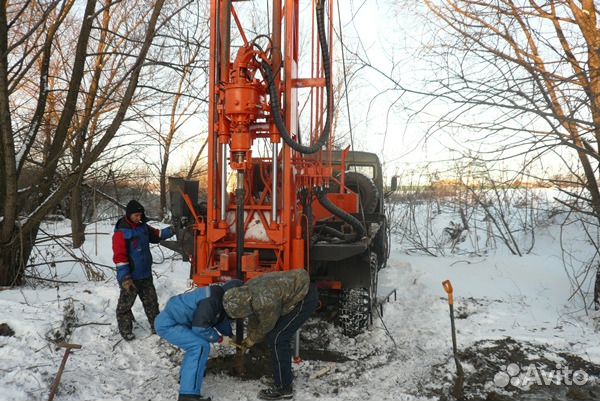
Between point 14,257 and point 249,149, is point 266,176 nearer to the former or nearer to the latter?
point 249,149

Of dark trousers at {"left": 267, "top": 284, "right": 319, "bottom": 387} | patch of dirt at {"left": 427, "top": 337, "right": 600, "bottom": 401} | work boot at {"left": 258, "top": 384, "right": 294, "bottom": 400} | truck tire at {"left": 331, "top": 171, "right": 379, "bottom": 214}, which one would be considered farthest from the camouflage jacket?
truck tire at {"left": 331, "top": 171, "right": 379, "bottom": 214}

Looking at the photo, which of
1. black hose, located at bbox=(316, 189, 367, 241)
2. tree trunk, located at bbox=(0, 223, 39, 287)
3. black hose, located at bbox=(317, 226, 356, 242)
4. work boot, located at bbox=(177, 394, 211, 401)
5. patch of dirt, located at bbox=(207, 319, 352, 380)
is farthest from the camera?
tree trunk, located at bbox=(0, 223, 39, 287)

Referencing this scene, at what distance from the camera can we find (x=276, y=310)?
149 inches

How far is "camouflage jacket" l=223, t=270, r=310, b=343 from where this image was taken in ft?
12.0

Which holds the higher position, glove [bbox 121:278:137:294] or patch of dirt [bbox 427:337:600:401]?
glove [bbox 121:278:137:294]

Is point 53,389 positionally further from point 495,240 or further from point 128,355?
point 495,240

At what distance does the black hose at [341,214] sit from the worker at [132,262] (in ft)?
6.09

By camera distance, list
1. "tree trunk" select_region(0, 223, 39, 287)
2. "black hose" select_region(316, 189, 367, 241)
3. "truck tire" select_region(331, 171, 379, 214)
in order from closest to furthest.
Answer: "black hose" select_region(316, 189, 367, 241) < "tree trunk" select_region(0, 223, 39, 287) < "truck tire" select_region(331, 171, 379, 214)

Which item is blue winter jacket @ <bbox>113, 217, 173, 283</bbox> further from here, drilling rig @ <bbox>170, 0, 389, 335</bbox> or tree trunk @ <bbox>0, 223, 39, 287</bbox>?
tree trunk @ <bbox>0, 223, 39, 287</bbox>

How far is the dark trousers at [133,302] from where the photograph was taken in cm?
491

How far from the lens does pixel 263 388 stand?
4102 mm

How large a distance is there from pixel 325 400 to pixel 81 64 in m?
5.42

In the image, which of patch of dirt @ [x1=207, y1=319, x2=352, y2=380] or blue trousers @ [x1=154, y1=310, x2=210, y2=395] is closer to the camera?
blue trousers @ [x1=154, y1=310, x2=210, y2=395]

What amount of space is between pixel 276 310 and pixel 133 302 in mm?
2037
